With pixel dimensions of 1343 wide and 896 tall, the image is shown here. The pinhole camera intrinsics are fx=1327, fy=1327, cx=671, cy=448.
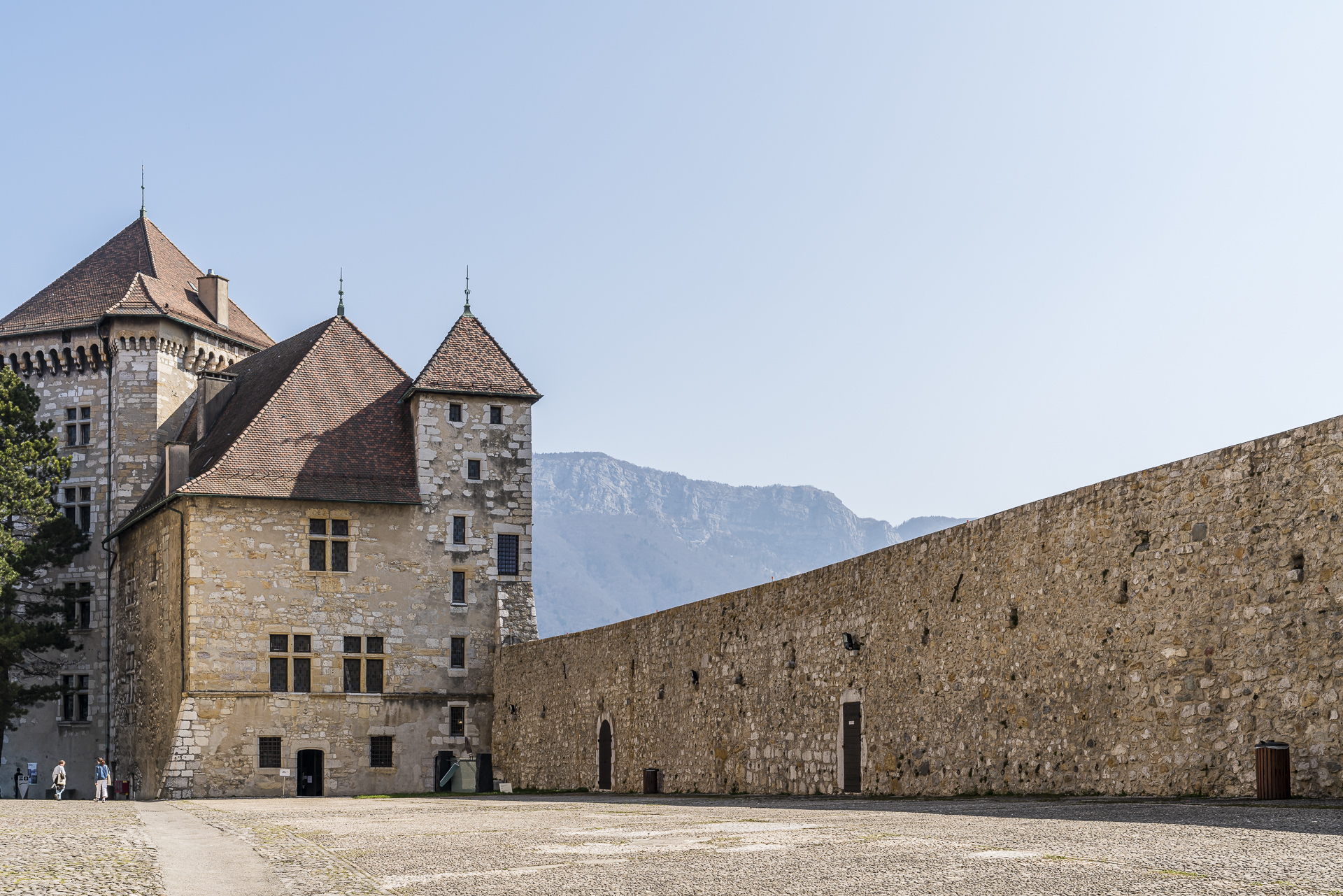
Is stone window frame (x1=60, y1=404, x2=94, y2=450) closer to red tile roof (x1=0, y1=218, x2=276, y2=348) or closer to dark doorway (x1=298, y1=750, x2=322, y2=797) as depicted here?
red tile roof (x1=0, y1=218, x2=276, y2=348)

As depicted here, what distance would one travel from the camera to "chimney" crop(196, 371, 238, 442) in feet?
131

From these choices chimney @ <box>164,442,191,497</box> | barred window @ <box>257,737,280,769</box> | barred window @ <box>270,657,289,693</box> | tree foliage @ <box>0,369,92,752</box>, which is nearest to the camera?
barred window @ <box>257,737,280,769</box>

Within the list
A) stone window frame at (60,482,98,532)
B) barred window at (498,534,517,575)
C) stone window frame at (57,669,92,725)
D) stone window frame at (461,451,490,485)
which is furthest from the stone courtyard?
stone window frame at (60,482,98,532)

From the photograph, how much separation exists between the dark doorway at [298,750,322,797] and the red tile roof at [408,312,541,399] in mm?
9784

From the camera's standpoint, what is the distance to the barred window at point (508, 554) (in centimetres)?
3597

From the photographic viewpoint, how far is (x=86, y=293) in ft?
141

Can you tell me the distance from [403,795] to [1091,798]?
22.3 m

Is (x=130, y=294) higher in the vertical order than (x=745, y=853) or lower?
higher

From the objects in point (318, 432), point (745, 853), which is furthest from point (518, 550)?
point (745, 853)

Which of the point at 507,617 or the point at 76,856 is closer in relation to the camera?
the point at 76,856

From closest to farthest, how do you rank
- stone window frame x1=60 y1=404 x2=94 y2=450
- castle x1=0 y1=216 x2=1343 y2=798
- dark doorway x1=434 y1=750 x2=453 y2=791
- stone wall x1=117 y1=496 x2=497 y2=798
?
castle x1=0 y1=216 x2=1343 y2=798 < stone wall x1=117 y1=496 x2=497 y2=798 < dark doorway x1=434 y1=750 x2=453 y2=791 < stone window frame x1=60 y1=404 x2=94 y2=450

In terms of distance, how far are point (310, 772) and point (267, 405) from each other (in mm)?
9741

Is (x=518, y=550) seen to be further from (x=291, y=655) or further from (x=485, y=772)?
(x=291, y=655)

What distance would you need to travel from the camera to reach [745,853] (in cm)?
868
